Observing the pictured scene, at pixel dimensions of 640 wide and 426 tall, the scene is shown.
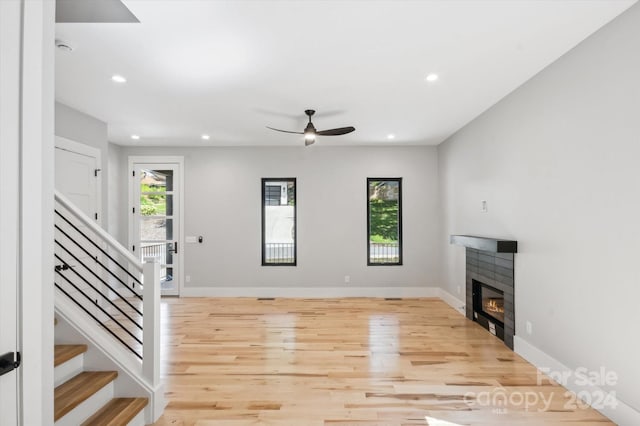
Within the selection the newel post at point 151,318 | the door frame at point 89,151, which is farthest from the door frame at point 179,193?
the newel post at point 151,318

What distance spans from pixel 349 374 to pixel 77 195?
407 centimetres

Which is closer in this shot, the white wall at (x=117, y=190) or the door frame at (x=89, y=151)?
the door frame at (x=89, y=151)

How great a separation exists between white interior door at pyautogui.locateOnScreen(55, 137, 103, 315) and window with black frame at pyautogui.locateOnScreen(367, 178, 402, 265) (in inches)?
176

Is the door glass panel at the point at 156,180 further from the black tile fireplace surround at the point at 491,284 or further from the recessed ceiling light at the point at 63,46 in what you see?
the black tile fireplace surround at the point at 491,284

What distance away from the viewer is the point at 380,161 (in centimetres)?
633

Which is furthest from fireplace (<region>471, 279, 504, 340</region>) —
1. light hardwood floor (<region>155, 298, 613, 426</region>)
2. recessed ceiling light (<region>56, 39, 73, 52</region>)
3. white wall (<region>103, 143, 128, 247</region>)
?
white wall (<region>103, 143, 128, 247</region>)

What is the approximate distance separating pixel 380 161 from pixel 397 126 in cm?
140

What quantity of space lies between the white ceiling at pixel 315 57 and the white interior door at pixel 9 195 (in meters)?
1.17

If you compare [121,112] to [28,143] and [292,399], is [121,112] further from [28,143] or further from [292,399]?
[292,399]

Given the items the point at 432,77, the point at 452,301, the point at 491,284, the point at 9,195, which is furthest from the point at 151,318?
the point at 452,301

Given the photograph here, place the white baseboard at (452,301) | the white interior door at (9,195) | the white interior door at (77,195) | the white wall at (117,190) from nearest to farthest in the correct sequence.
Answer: the white interior door at (9,195), the white interior door at (77,195), the white baseboard at (452,301), the white wall at (117,190)

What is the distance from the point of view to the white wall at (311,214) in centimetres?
629

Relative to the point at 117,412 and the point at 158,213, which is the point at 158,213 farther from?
the point at 117,412

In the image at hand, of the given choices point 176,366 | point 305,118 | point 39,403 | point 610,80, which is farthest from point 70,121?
point 610,80
